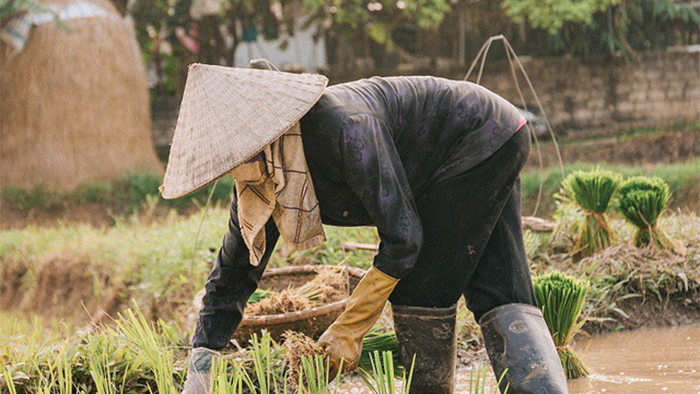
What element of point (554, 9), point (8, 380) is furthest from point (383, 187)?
point (554, 9)

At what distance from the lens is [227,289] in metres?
2.46

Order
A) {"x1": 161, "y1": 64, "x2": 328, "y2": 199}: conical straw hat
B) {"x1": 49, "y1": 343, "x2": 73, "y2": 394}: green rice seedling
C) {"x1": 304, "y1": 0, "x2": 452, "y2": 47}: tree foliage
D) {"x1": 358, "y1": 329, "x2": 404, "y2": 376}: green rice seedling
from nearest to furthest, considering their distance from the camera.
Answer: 1. {"x1": 161, "y1": 64, "x2": 328, "y2": 199}: conical straw hat
2. {"x1": 49, "y1": 343, "x2": 73, "y2": 394}: green rice seedling
3. {"x1": 358, "y1": 329, "x2": 404, "y2": 376}: green rice seedling
4. {"x1": 304, "y1": 0, "x2": 452, "y2": 47}: tree foliage

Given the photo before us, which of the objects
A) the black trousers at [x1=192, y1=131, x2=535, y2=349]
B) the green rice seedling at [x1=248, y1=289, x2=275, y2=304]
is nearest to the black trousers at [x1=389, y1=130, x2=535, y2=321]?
the black trousers at [x1=192, y1=131, x2=535, y2=349]

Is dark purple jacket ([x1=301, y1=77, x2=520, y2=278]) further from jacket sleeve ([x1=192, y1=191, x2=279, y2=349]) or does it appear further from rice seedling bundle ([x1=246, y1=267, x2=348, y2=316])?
rice seedling bundle ([x1=246, y1=267, x2=348, y2=316])

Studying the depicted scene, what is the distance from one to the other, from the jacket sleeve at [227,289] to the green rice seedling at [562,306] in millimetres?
1156

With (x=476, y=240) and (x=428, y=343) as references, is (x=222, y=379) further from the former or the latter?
(x=476, y=240)

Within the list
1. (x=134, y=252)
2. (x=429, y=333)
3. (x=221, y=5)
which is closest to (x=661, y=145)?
(x=221, y=5)

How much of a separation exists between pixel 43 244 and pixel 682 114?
920cm

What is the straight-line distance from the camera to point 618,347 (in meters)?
3.59

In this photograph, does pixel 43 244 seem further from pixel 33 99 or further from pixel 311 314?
pixel 311 314

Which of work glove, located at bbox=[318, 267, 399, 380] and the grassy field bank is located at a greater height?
work glove, located at bbox=[318, 267, 399, 380]

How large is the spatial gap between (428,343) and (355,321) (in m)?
0.34

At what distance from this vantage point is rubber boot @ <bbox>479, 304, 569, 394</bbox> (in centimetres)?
218

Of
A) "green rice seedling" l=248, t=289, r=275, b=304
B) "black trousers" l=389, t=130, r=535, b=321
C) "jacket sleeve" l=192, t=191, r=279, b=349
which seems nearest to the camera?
"black trousers" l=389, t=130, r=535, b=321
